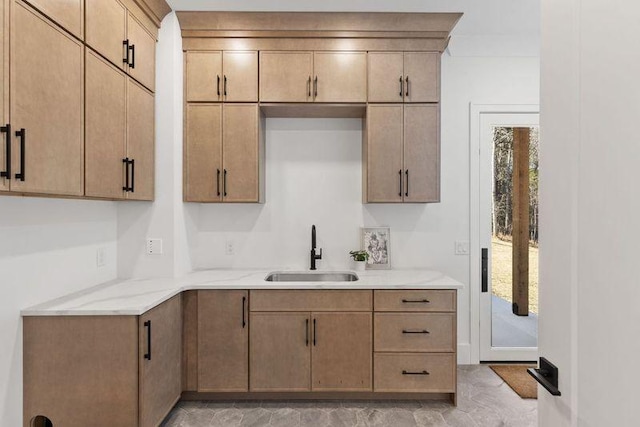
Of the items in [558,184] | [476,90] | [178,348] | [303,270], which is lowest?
[178,348]

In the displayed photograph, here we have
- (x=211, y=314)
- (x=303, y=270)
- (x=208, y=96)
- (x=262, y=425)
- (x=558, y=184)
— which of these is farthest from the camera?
(x=303, y=270)

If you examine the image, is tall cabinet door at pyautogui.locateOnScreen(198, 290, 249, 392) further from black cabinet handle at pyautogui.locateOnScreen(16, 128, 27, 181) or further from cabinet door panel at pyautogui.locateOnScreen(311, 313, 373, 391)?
black cabinet handle at pyautogui.locateOnScreen(16, 128, 27, 181)

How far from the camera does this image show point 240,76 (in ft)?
9.86

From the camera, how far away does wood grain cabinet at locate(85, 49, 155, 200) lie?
211 centimetres

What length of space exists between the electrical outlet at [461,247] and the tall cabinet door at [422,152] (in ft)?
2.07

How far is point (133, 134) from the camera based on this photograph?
101 inches

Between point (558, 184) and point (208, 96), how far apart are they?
267cm

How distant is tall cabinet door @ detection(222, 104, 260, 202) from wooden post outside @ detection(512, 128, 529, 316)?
236 centimetres

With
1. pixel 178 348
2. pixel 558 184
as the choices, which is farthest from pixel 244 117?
pixel 558 184

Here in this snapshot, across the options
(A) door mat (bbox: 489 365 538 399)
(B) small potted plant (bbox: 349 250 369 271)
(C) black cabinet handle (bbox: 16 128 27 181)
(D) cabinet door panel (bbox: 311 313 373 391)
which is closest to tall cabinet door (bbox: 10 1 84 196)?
(C) black cabinet handle (bbox: 16 128 27 181)

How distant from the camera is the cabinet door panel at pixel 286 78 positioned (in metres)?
3.00

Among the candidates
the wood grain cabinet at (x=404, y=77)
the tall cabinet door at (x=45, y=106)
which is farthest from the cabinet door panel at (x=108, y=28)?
the wood grain cabinet at (x=404, y=77)

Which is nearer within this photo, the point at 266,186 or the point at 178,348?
the point at 178,348

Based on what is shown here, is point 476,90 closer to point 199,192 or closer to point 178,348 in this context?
point 199,192
